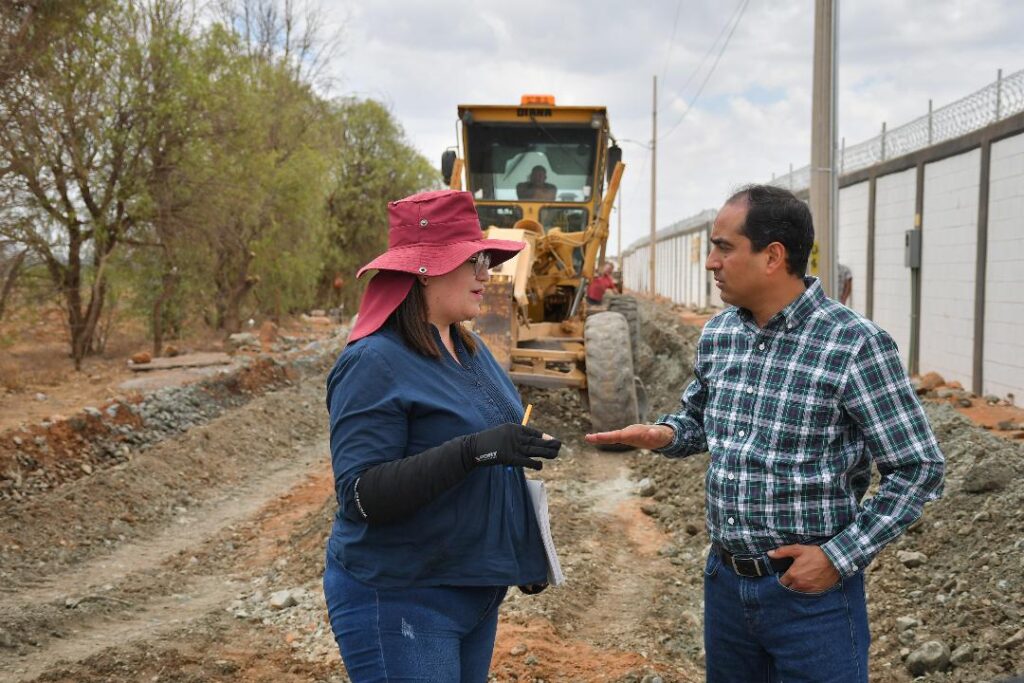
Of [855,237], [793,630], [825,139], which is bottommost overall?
[793,630]

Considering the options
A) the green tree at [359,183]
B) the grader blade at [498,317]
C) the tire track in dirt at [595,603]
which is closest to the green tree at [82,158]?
the grader blade at [498,317]

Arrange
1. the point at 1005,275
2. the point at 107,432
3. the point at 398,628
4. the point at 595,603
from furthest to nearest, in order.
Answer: the point at 1005,275 < the point at 107,432 < the point at 595,603 < the point at 398,628

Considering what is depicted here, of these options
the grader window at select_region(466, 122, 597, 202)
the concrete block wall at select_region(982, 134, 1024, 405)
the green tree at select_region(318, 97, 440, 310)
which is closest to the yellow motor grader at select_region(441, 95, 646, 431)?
the grader window at select_region(466, 122, 597, 202)

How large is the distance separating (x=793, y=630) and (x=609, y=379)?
734cm

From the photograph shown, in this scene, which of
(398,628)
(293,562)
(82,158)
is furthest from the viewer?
(82,158)

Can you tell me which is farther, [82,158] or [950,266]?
[82,158]

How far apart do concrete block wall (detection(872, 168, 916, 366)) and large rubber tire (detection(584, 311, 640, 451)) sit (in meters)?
5.77

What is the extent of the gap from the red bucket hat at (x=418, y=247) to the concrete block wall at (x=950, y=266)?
10974 millimetres

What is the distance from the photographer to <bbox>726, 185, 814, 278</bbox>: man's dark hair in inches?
101

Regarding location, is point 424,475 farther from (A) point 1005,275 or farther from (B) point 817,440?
(A) point 1005,275

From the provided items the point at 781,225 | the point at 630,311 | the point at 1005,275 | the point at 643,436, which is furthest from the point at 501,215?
the point at 781,225

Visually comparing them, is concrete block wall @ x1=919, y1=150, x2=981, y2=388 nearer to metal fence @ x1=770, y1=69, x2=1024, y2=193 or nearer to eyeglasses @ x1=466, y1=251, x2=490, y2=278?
metal fence @ x1=770, y1=69, x2=1024, y2=193

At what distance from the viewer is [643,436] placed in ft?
9.05

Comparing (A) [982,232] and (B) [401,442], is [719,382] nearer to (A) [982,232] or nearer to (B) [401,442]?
(B) [401,442]
